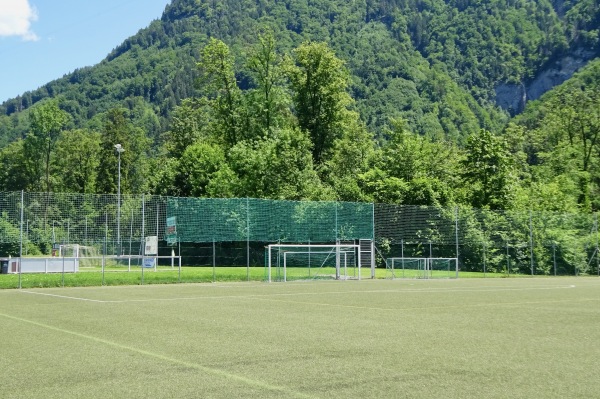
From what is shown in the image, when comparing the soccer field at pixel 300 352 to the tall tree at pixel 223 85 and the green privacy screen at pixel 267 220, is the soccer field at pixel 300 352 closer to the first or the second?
the green privacy screen at pixel 267 220

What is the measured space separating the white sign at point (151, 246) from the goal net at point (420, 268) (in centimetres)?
1135

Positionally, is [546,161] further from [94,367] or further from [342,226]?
[94,367]

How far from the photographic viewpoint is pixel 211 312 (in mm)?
13664

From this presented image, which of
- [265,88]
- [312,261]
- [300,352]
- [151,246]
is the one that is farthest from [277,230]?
[265,88]

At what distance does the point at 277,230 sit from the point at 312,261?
2.10 metres

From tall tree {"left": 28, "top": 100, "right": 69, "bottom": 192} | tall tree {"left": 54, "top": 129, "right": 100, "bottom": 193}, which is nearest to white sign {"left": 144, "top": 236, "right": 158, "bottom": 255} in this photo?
tall tree {"left": 28, "top": 100, "right": 69, "bottom": 192}

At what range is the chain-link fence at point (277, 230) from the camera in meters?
25.2

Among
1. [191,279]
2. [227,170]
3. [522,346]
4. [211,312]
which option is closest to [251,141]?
[227,170]

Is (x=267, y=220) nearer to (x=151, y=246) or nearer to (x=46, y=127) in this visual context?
(x=151, y=246)

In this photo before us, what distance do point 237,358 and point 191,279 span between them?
812 inches

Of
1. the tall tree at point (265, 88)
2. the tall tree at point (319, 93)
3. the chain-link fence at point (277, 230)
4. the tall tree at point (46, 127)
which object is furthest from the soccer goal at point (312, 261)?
the tall tree at point (46, 127)

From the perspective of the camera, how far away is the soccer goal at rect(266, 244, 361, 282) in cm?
2984

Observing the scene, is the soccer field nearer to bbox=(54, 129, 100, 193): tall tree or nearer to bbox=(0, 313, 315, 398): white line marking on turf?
bbox=(0, 313, 315, 398): white line marking on turf

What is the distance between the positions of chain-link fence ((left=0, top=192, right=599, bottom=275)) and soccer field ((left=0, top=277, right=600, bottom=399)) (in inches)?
429
